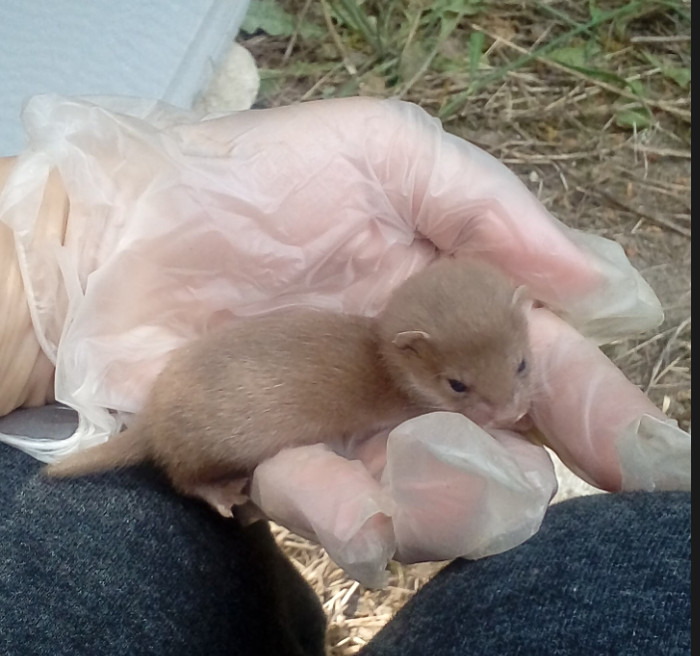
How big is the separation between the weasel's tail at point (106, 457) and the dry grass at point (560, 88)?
107cm

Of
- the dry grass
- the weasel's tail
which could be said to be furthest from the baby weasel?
the dry grass

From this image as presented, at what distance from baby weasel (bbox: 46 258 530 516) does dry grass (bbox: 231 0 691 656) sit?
0.71 metres

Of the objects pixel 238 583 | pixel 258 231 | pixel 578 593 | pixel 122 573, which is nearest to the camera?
pixel 578 593

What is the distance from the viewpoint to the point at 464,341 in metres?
1.23

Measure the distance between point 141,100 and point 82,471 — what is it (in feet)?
2.05

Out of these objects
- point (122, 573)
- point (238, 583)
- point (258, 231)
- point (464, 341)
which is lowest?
point (238, 583)

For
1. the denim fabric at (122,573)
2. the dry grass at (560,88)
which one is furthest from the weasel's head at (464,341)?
the dry grass at (560,88)

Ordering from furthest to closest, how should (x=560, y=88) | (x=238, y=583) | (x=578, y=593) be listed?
(x=560, y=88) < (x=238, y=583) < (x=578, y=593)

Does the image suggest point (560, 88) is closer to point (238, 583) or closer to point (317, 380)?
point (317, 380)

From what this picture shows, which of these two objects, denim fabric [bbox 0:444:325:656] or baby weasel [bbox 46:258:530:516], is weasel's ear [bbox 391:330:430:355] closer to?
baby weasel [bbox 46:258:530:516]

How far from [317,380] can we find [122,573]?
0.38 metres

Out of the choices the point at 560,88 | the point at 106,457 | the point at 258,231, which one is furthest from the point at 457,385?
the point at 560,88

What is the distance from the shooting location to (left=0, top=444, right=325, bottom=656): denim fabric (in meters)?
1.02

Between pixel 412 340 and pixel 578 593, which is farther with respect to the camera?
pixel 412 340
